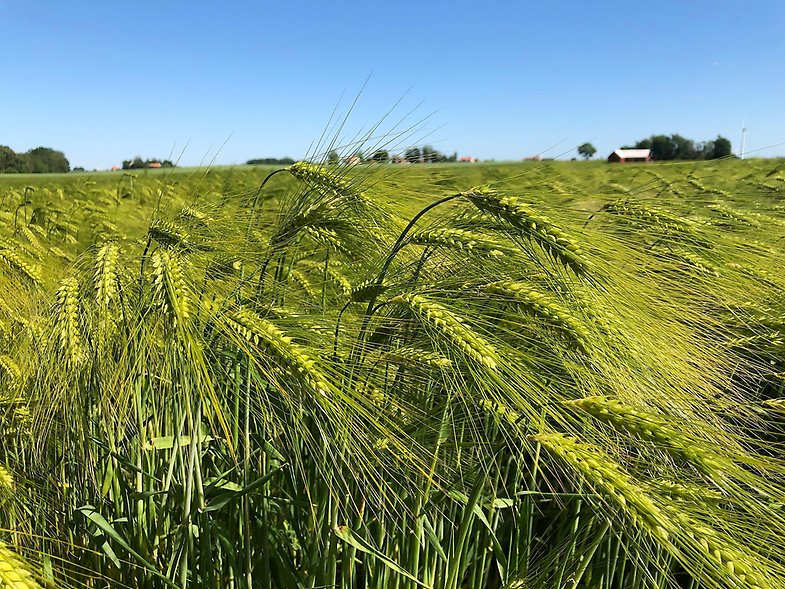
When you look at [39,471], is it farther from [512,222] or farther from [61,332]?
[512,222]

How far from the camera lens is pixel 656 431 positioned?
101cm

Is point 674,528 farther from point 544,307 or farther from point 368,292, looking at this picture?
point 368,292

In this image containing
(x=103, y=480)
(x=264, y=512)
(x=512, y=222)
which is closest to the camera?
(x=512, y=222)

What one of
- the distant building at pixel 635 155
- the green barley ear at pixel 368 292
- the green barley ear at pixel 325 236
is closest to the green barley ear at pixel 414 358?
the green barley ear at pixel 368 292

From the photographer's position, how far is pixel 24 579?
786mm

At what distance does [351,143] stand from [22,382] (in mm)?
1007

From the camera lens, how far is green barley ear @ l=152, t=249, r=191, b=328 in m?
1.06

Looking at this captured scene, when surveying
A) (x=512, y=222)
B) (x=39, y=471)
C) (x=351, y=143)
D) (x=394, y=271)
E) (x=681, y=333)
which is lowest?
(x=39, y=471)

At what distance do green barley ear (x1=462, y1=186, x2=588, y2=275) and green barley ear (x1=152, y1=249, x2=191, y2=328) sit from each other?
0.63 metres

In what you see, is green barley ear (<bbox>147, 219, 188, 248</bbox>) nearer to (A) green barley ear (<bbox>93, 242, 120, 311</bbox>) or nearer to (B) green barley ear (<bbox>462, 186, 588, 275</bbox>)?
(A) green barley ear (<bbox>93, 242, 120, 311</bbox>)

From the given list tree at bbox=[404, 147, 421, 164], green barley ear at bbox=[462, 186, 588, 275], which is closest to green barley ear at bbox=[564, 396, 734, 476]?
green barley ear at bbox=[462, 186, 588, 275]

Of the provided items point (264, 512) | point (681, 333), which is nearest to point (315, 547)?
point (264, 512)

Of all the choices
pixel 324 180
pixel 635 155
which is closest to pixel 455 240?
pixel 324 180

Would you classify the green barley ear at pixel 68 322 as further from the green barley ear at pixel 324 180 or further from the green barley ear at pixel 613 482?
the green barley ear at pixel 613 482
